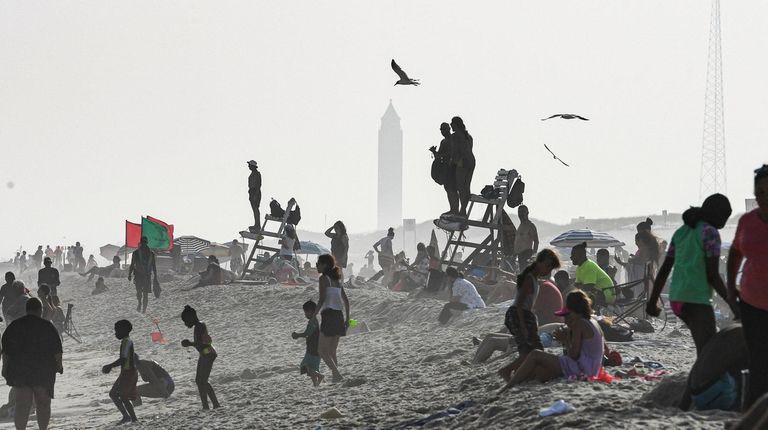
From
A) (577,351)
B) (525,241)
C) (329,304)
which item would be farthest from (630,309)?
(577,351)

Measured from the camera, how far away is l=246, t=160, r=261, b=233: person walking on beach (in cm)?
2738

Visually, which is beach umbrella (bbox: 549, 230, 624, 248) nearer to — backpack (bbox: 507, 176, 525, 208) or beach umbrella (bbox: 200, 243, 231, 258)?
backpack (bbox: 507, 176, 525, 208)

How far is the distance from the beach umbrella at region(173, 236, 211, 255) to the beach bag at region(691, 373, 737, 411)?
119 feet

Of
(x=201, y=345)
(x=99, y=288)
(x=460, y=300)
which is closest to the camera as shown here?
(x=201, y=345)

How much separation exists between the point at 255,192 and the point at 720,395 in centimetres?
2085

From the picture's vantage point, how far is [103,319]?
1109 inches

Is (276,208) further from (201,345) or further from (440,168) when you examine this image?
(201,345)

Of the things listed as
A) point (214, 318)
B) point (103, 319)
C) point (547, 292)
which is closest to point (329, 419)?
point (547, 292)

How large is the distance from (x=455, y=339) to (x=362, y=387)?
2845mm

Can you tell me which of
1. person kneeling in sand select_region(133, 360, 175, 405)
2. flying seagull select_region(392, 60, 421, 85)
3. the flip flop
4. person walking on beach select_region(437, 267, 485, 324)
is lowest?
person kneeling in sand select_region(133, 360, 175, 405)

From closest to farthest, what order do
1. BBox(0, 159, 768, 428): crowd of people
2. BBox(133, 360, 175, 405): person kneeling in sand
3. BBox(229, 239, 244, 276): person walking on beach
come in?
BBox(0, 159, 768, 428): crowd of people < BBox(133, 360, 175, 405): person kneeling in sand < BBox(229, 239, 244, 276): person walking on beach

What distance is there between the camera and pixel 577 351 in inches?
362

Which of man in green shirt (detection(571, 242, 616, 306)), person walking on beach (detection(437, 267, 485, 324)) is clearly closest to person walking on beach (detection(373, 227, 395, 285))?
person walking on beach (detection(437, 267, 485, 324))

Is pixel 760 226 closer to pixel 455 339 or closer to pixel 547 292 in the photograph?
pixel 547 292
